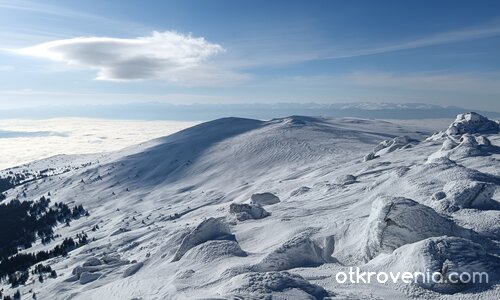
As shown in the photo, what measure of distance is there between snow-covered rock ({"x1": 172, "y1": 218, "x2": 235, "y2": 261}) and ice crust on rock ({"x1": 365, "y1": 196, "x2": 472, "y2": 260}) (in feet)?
35.2

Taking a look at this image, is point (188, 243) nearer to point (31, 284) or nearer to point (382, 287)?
point (382, 287)

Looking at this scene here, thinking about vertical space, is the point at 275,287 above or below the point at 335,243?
above

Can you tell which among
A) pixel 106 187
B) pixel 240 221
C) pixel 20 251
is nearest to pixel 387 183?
pixel 240 221

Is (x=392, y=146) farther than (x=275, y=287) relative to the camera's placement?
Yes

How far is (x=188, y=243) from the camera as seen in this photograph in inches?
856

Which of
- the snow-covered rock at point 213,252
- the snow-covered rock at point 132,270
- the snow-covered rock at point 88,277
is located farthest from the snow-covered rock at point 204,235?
the snow-covered rock at point 88,277

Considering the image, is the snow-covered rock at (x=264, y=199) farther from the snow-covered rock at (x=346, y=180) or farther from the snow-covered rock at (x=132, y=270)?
the snow-covered rock at (x=132, y=270)

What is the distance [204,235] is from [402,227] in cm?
1241

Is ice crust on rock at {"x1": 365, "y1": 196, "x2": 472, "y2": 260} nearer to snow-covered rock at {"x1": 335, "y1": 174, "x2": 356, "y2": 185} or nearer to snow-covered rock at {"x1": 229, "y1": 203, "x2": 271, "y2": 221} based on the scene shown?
snow-covered rock at {"x1": 229, "y1": 203, "x2": 271, "y2": 221}

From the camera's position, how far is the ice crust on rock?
14.3 m

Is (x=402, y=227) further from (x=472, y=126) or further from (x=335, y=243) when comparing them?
(x=472, y=126)

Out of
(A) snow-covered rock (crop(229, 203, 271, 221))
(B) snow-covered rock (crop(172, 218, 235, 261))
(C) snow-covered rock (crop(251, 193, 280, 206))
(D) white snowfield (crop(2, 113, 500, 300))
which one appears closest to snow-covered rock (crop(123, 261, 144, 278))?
(D) white snowfield (crop(2, 113, 500, 300))

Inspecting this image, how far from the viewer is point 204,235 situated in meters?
22.9

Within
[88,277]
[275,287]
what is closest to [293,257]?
[275,287]
